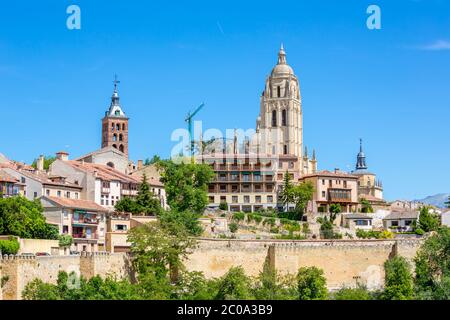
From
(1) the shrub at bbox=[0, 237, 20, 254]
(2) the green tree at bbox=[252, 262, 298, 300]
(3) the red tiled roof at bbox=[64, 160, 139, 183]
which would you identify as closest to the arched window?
(3) the red tiled roof at bbox=[64, 160, 139, 183]

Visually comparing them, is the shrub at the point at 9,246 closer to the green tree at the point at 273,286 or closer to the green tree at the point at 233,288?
the green tree at the point at 233,288

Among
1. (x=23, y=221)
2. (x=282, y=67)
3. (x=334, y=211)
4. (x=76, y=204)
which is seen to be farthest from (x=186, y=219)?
(x=282, y=67)

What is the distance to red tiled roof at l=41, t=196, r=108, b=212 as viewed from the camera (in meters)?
55.8

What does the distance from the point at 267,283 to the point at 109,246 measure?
9.28m

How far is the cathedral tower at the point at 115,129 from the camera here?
304ft

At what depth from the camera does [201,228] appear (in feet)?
199

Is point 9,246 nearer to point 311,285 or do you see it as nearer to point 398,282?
point 311,285

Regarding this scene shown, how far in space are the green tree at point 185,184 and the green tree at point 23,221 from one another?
556 inches

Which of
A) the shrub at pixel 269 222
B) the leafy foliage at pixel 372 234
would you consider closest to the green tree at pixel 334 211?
the leafy foliage at pixel 372 234

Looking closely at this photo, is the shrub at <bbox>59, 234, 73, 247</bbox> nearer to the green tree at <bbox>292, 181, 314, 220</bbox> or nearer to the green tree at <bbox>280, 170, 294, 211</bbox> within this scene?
the green tree at <bbox>292, 181, 314, 220</bbox>

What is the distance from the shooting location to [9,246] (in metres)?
43.7
